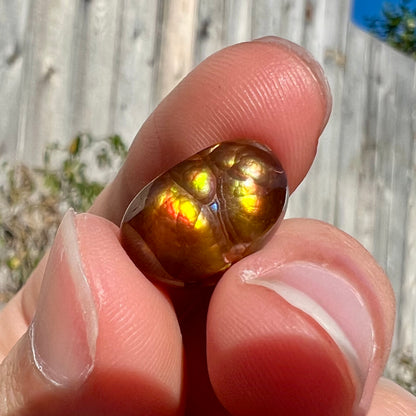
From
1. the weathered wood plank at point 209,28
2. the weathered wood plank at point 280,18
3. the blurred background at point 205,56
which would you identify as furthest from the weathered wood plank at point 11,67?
the weathered wood plank at point 280,18

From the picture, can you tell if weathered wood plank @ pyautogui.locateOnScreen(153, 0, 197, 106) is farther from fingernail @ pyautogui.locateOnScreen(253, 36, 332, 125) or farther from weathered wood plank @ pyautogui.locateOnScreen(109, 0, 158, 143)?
fingernail @ pyautogui.locateOnScreen(253, 36, 332, 125)

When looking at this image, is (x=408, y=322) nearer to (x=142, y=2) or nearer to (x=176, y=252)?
(x=142, y=2)

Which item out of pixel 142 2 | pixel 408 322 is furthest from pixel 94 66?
pixel 408 322

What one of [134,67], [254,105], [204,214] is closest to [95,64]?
[134,67]

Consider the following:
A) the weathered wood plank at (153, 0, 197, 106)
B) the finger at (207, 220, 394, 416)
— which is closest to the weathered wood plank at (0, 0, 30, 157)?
the weathered wood plank at (153, 0, 197, 106)

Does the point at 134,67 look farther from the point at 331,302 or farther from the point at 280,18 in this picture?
the point at 331,302

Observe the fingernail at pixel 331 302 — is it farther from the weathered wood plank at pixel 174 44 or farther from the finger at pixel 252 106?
the weathered wood plank at pixel 174 44
